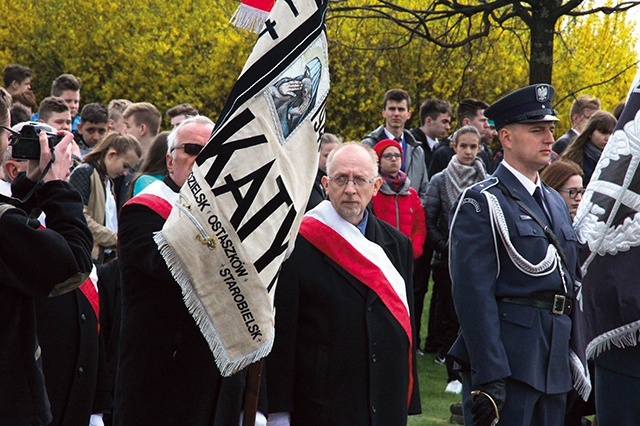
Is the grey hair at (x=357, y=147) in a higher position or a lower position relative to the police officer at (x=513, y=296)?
higher

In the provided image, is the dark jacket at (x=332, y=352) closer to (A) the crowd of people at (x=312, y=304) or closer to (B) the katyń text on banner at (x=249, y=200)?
(A) the crowd of people at (x=312, y=304)

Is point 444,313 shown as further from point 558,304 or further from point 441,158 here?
point 558,304

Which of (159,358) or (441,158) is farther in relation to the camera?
(441,158)

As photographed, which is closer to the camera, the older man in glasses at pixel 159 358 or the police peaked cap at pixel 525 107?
the older man in glasses at pixel 159 358

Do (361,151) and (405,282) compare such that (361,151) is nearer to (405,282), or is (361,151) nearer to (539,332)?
(405,282)

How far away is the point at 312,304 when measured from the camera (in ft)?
18.3

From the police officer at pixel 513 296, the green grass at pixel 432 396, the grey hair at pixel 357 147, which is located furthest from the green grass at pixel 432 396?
the grey hair at pixel 357 147

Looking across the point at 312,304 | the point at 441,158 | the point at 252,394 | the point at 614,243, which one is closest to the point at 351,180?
the point at 312,304

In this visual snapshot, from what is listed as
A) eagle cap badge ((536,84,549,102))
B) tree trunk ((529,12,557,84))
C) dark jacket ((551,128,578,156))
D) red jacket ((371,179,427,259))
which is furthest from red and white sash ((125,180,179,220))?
dark jacket ((551,128,578,156))

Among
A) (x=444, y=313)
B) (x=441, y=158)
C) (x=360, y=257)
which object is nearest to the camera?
(x=360, y=257)

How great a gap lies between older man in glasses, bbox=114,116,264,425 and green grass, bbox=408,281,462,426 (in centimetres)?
415

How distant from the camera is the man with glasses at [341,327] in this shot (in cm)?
550

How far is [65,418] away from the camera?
5.55 meters

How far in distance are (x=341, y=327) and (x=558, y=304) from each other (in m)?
1.17
